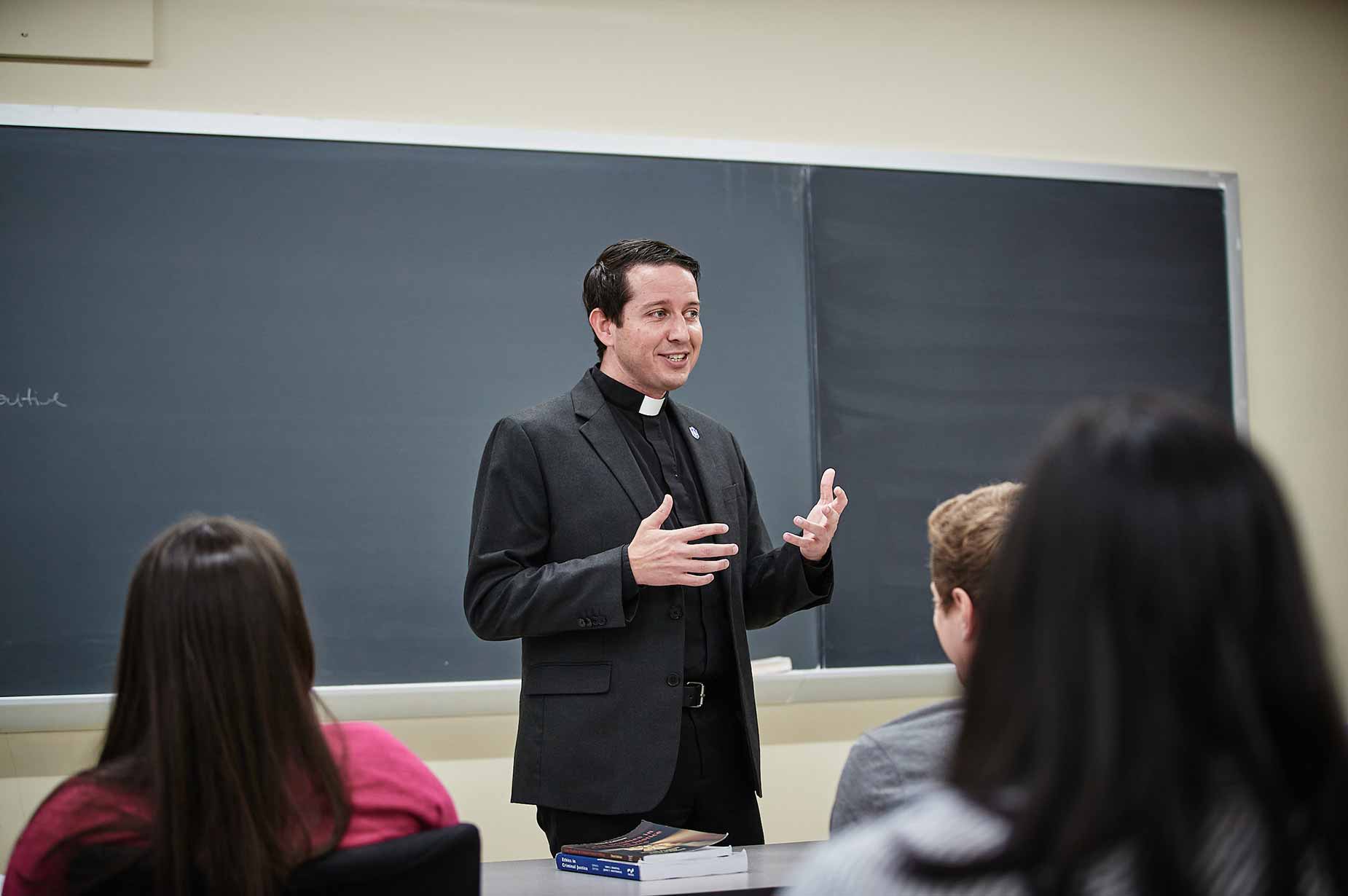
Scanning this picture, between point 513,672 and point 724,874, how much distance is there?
154 cm

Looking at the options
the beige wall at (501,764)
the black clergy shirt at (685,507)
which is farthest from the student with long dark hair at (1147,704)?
the beige wall at (501,764)

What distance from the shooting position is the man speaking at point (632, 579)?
88.3 inches

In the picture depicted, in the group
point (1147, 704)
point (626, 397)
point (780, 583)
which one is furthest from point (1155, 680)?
point (626, 397)

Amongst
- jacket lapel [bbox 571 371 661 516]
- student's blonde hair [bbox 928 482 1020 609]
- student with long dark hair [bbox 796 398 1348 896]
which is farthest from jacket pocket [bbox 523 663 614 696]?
student with long dark hair [bbox 796 398 1348 896]

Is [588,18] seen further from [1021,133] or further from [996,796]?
[996,796]

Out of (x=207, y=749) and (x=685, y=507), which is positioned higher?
(x=685, y=507)

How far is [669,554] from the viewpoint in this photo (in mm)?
2213

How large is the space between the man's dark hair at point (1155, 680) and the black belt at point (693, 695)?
1558 mm

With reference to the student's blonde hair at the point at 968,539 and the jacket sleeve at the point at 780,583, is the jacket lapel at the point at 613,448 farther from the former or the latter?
the student's blonde hair at the point at 968,539

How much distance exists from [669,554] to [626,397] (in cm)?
46

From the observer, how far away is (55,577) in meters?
3.02

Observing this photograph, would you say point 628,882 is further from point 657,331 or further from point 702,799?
point 657,331

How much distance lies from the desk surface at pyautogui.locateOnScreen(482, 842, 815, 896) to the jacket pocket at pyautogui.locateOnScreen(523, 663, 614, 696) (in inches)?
15.6

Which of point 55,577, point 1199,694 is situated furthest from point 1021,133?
point 1199,694
